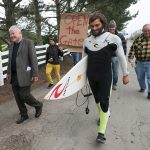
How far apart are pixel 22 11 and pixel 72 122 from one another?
865cm

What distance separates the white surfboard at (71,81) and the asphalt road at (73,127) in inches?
30.5

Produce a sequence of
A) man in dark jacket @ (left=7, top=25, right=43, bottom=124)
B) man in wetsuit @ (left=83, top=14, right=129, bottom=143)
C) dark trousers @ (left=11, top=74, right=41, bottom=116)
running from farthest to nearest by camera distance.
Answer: dark trousers @ (left=11, top=74, right=41, bottom=116)
man in dark jacket @ (left=7, top=25, right=43, bottom=124)
man in wetsuit @ (left=83, top=14, right=129, bottom=143)

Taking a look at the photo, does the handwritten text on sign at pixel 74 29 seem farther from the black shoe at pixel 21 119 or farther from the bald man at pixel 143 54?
the black shoe at pixel 21 119

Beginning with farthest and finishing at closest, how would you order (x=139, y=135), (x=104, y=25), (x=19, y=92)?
(x=19, y=92) < (x=139, y=135) < (x=104, y=25)

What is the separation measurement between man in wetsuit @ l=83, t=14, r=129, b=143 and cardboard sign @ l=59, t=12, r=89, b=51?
2.34m

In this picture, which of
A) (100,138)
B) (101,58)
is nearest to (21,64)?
(101,58)

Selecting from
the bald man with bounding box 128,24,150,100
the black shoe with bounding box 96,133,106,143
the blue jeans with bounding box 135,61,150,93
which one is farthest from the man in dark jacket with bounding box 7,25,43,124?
the blue jeans with bounding box 135,61,150,93

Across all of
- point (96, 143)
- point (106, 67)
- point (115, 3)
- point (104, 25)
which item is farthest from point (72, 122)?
point (115, 3)

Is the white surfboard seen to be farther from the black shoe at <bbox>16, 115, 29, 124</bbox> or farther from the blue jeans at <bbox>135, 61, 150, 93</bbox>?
the blue jeans at <bbox>135, 61, 150, 93</bbox>

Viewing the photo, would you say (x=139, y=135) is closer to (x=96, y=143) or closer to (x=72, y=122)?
(x=96, y=143)

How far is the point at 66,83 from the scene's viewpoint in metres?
5.04

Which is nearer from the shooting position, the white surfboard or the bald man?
the white surfboard

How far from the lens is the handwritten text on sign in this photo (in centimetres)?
748

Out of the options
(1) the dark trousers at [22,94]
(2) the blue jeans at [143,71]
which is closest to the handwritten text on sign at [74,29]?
(2) the blue jeans at [143,71]
